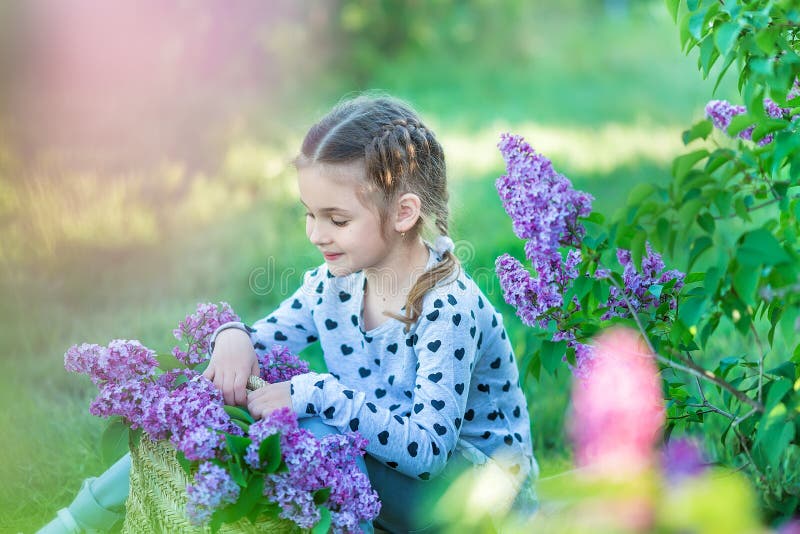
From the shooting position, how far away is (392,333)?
2.32m

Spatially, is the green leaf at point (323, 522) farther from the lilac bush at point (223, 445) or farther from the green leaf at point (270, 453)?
the green leaf at point (270, 453)

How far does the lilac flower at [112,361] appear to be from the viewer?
6.16 feet

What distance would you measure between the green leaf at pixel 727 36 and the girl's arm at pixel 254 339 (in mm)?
1240

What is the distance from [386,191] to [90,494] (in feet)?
3.37

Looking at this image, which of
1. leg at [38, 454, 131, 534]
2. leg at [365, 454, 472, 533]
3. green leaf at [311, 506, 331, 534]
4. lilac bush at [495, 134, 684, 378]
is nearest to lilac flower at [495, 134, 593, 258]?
lilac bush at [495, 134, 684, 378]

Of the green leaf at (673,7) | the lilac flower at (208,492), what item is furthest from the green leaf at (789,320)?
the lilac flower at (208,492)

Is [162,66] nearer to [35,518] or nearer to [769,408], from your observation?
[35,518]

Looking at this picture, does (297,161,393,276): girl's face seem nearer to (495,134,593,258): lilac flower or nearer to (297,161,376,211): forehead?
(297,161,376,211): forehead

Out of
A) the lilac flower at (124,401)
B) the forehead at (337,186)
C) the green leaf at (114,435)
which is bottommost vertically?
the green leaf at (114,435)

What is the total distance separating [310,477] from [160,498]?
1.19 feet

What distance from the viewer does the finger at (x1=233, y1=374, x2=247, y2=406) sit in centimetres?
204

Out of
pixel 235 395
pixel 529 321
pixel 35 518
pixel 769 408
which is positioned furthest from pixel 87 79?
pixel 769 408

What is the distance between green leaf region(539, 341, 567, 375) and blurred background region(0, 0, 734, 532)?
6.7 inches

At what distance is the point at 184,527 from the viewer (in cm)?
175
